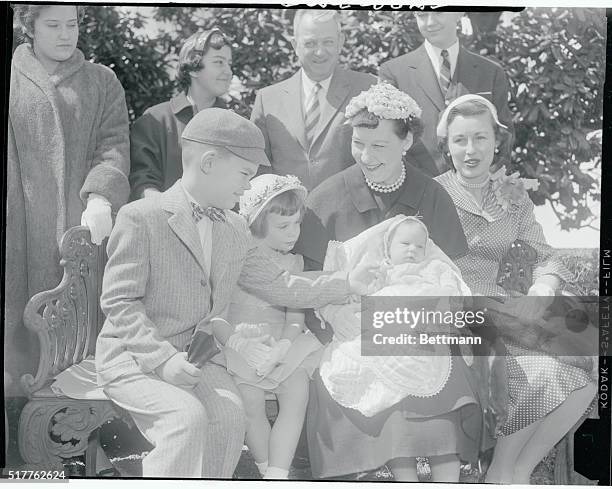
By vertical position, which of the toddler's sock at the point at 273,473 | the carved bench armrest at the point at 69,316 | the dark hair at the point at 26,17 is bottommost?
the toddler's sock at the point at 273,473

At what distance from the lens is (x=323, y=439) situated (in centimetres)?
467

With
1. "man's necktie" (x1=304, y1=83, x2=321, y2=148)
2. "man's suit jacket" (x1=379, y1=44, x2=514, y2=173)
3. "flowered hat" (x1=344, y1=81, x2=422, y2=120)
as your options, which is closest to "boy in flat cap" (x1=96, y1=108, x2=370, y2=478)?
"man's necktie" (x1=304, y1=83, x2=321, y2=148)

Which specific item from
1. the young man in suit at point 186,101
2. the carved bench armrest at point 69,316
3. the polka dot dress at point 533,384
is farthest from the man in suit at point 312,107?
the polka dot dress at point 533,384

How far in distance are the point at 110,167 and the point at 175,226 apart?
1.38 ft

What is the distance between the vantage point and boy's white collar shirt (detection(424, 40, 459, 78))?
4773 millimetres

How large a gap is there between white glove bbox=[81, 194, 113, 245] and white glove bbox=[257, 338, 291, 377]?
0.90 m

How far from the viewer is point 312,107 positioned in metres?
4.77

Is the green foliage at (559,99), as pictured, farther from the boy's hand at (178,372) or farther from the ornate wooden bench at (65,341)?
the boy's hand at (178,372)

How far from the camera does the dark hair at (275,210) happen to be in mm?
4699

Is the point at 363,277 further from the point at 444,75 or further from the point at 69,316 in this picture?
the point at 69,316

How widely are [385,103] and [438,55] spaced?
340 mm

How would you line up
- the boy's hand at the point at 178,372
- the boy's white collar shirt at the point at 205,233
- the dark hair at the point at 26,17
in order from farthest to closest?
1. the dark hair at the point at 26,17
2. the boy's white collar shirt at the point at 205,233
3. the boy's hand at the point at 178,372

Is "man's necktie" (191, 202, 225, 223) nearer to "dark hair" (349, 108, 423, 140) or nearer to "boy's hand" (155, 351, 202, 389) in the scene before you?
"boy's hand" (155, 351, 202, 389)

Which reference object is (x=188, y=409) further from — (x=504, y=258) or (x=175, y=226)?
(x=504, y=258)
